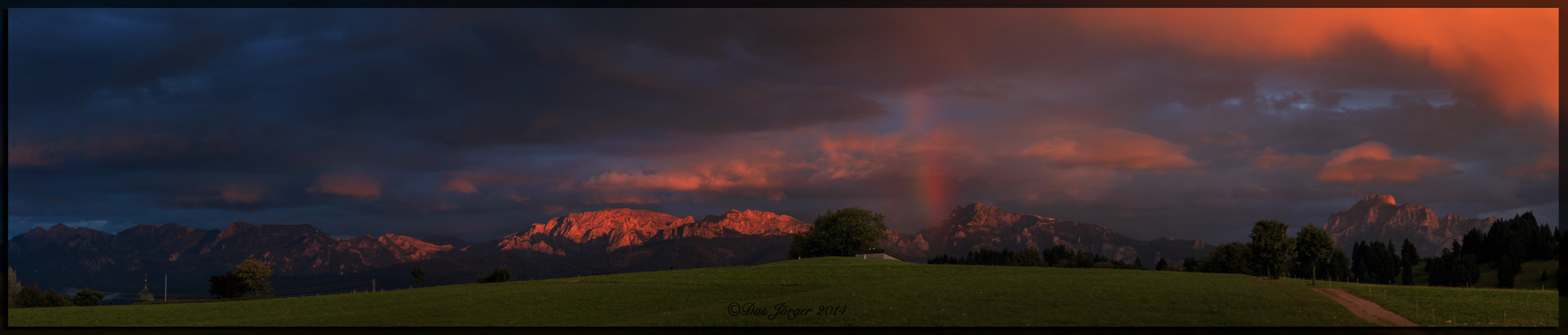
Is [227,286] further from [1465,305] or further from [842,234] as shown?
[1465,305]

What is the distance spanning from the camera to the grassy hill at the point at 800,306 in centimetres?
4788

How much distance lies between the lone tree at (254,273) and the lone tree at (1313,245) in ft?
468

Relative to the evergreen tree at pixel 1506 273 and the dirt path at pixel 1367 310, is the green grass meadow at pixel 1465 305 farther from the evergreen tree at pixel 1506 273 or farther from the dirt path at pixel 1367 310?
the evergreen tree at pixel 1506 273

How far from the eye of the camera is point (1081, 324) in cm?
4534

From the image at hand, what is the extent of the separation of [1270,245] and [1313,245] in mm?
4423

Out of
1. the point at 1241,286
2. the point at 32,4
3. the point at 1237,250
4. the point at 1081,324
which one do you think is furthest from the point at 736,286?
the point at 1237,250

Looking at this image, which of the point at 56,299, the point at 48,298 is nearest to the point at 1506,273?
the point at 56,299

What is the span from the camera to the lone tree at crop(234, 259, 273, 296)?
10616 centimetres

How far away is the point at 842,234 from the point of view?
558 feet

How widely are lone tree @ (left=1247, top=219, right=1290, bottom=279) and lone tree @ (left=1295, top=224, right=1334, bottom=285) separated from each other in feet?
4.27

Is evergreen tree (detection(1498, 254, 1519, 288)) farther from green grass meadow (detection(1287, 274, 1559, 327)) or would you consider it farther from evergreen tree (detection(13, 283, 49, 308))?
evergreen tree (detection(13, 283, 49, 308))

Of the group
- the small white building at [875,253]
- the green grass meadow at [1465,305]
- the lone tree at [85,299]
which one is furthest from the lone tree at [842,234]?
the lone tree at [85,299]
